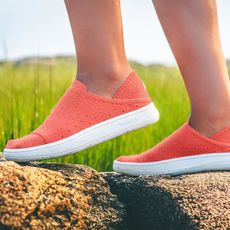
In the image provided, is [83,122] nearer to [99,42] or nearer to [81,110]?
[81,110]

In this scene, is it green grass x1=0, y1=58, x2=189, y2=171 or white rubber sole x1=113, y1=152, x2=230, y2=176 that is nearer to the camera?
white rubber sole x1=113, y1=152, x2=230, y2=176

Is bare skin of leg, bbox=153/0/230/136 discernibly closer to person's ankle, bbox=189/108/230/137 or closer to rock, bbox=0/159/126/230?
person's ankle, bbox=189/108/230/137

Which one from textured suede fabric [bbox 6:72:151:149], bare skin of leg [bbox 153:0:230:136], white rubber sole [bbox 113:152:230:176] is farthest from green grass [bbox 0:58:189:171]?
bare skin of leg [bbox 153:0:230:136]

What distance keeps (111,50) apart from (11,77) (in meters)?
1.17

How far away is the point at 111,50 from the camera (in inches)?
67.7

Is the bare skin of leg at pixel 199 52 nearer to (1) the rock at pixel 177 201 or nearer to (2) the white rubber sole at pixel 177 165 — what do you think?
(2) the white rubber sole at pixel 177 165

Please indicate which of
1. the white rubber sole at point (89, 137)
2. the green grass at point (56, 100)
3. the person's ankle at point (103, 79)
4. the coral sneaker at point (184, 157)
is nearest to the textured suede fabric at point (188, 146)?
the coral sneaker at point (184, 157)

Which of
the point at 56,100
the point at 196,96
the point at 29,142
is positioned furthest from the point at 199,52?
the point at 56,100

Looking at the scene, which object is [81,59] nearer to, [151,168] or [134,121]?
[134,121]

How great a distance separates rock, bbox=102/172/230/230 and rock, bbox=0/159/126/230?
0.06m

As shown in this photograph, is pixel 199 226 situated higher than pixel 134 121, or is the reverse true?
pixel 134 121

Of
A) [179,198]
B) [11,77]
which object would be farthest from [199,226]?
[11,77]

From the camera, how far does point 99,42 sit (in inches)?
67.6

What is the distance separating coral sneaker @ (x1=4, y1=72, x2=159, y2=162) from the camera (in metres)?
1.64
